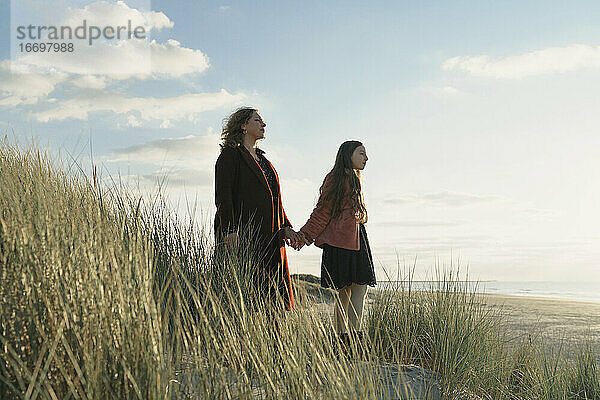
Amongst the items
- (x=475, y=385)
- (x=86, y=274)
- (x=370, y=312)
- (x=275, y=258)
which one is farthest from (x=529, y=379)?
(x=86, y=274)

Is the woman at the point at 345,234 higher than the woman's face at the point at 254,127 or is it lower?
lower

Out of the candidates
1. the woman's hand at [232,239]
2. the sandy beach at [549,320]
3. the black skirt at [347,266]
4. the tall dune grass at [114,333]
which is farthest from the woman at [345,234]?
the tall dune grass at [114,333]

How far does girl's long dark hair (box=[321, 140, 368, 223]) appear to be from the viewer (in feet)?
14.8

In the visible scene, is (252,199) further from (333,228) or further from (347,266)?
(347,266)

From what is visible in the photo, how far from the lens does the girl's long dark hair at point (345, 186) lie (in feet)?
14.8

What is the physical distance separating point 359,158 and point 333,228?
615mm

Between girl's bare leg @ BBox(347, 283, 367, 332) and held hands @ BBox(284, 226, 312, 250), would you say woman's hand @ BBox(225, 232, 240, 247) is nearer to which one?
held hands @ BBox(284, 226, 312, 250)

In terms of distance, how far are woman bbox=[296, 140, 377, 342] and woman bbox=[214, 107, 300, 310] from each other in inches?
12.7

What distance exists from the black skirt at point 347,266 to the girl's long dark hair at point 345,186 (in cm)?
28

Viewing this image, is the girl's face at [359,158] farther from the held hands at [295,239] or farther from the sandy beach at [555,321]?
the sandy beach at [555,321]

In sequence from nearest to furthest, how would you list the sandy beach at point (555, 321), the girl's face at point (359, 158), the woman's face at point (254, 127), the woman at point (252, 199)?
the woman at point (252, 199) < the woman's face at point (254, 127) < the girl's face at point (359, 158) < the sandy beach at point (555, 321)

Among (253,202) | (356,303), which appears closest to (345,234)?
(356,303)

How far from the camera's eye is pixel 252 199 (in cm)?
420

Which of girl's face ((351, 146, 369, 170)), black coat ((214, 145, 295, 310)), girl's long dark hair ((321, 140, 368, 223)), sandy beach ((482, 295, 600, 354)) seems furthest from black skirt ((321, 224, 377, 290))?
sandy beach ((482, 295, 600, 354))
